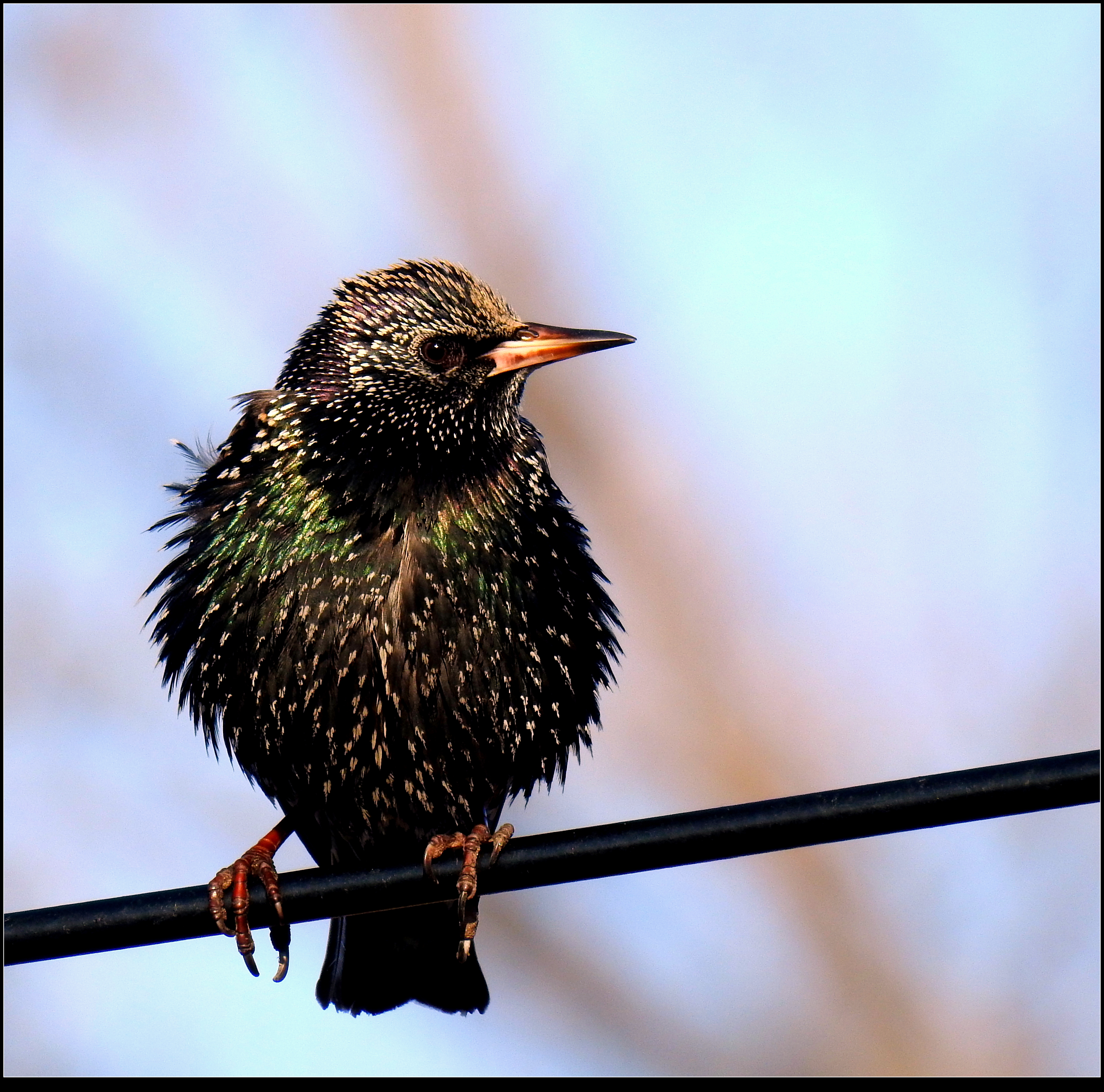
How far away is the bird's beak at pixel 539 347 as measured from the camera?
15.8 ft

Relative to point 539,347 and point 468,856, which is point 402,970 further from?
point 539,347

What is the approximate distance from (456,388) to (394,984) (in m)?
2.04

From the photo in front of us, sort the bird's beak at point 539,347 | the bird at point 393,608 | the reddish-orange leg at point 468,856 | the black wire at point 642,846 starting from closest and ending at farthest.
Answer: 1. the black wire at point 642,846
2. the reddish-orange leg at point 468,856
3. the bird at point 393,608
4. the bird's beak at point 539,347

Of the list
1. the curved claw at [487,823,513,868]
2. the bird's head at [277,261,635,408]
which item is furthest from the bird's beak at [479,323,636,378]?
the curved claw at [487,823,513,868]

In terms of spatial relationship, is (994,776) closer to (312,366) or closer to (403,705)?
(403,705)

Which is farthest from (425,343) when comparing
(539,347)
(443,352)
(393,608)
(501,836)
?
(501,836)

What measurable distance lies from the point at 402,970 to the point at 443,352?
2107 mm

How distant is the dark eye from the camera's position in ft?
16.1

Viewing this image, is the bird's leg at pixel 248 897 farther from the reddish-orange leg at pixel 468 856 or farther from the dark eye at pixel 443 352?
the dark eye at pixel 443 352

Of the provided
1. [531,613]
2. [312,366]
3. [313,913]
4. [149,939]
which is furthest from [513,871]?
[312,366]

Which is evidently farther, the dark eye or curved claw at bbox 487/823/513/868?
the dark eye

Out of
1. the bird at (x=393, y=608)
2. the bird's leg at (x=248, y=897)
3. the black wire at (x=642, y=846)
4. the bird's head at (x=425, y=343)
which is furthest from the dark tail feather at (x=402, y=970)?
the bird's head at (x=425, y=343)

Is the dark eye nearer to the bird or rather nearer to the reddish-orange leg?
the bird

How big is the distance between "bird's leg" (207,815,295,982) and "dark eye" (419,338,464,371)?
1650 mm
